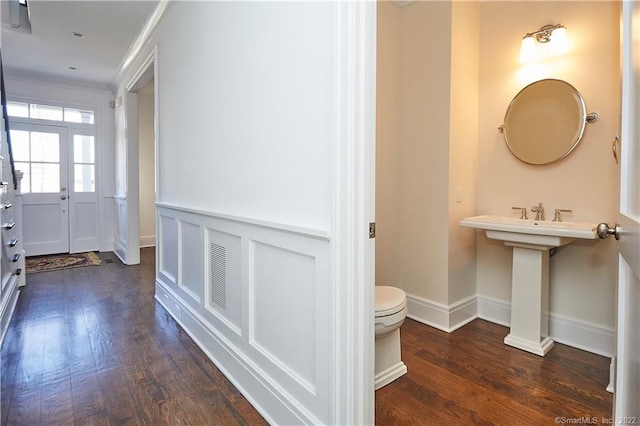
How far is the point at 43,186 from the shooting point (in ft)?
16.5

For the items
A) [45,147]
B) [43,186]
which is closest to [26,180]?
[43,186]

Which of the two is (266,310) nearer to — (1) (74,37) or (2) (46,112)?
(1) (74,37)

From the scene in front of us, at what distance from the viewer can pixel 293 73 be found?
145cm

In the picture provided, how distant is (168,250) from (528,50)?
3284 mm

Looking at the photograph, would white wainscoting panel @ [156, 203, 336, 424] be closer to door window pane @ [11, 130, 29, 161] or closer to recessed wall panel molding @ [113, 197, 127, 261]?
recessed wall panel molding @ [113, 197, 127, 261]

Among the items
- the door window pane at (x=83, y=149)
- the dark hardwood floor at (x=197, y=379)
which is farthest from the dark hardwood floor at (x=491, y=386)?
the door window pane at (x=83, y=149)

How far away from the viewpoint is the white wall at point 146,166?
571cm

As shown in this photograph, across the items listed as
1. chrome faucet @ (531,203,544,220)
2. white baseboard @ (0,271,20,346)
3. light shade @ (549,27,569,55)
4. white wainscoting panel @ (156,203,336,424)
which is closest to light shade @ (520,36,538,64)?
light shade @ (549,27,569,55)

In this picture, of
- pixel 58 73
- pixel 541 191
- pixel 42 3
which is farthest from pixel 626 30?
pixel 58 73

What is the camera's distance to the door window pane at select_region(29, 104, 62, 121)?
4.89m

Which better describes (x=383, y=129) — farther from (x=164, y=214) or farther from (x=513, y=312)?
(x=164, y=214)

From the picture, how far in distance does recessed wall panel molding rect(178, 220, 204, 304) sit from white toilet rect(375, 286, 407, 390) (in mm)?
1239

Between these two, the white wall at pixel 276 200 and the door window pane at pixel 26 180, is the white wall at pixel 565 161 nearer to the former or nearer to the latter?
the white wall at pixel 276 200

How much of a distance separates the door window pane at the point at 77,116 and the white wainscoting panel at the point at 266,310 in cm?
414
